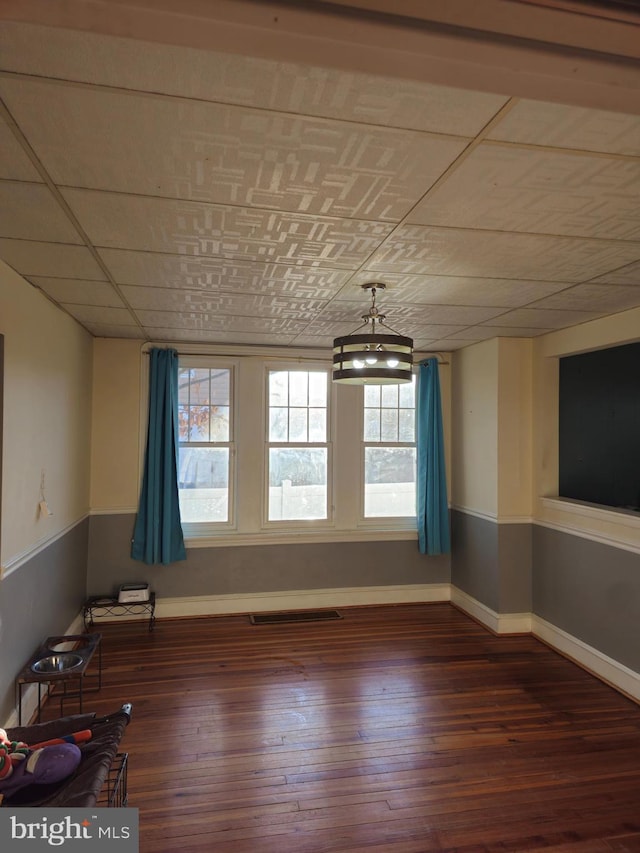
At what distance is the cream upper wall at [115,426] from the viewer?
462 cm

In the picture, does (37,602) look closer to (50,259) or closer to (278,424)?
(50,259)

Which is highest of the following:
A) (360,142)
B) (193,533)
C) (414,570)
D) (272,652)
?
(360,142)

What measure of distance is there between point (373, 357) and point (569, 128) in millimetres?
1433

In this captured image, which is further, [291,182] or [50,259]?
[50,259]

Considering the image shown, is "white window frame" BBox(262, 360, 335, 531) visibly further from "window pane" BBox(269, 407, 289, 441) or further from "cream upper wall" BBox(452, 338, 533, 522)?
"cream upper wall" BBox(452, 338, 533, 522)

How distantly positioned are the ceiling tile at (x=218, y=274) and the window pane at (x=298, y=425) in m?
2.19

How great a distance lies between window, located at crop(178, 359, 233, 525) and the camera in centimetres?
486

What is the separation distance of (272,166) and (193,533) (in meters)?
3.90

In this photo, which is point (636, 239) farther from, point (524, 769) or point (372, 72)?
point (524, 769)

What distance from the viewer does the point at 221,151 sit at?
146 centimetres

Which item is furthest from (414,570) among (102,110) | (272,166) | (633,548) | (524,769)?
(102,110)

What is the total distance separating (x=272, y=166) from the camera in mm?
1531

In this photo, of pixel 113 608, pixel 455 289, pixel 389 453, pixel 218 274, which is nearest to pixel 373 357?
pixel 455 289

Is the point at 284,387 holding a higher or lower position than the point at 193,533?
higher
